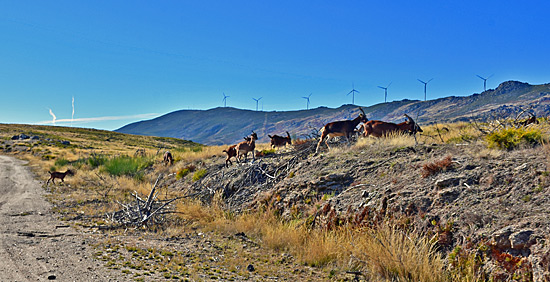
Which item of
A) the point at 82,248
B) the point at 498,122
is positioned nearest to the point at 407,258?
the point at 498,122

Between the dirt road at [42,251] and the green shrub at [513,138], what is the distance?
7.80 m

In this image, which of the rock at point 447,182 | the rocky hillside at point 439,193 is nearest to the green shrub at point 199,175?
the rocky hillside at point 439,193

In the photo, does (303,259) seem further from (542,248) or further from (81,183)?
(81,183)

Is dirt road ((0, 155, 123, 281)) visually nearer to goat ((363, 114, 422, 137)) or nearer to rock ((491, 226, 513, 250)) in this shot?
rock ((491, 226, 513, 250))

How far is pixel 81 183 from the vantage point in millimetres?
18688

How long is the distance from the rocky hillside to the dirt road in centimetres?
424

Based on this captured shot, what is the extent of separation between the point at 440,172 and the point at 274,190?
4366mm

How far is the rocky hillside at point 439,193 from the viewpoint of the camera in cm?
464

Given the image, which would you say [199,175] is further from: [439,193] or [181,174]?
[439,193]

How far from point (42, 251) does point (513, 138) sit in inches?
381

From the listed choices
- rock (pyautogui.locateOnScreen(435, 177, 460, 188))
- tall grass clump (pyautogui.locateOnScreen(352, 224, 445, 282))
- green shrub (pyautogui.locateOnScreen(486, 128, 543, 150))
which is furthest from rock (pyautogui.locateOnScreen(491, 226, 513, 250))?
green shrub (pyautogui.locateOnScreen(486, 128, 543, 150))

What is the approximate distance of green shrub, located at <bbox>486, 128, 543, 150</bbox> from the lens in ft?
24.2

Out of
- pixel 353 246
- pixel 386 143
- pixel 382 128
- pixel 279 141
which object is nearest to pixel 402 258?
pixel 353 246

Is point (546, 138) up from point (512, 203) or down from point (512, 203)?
up
